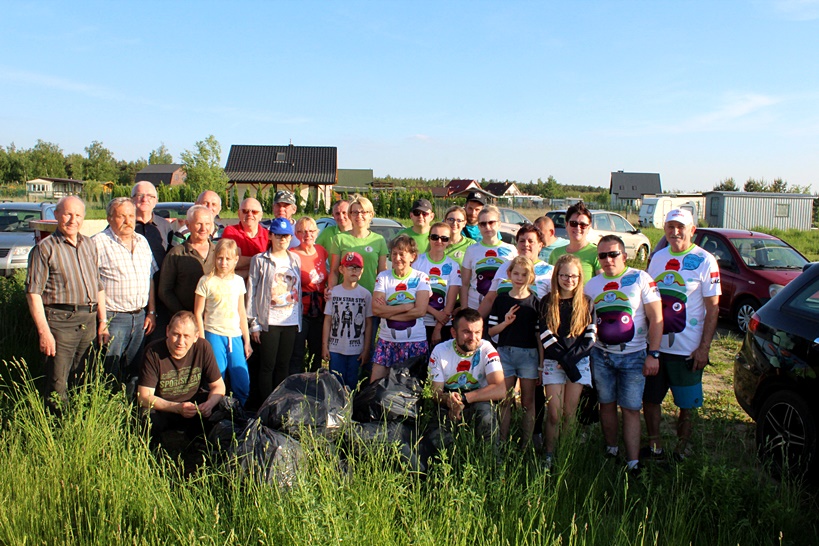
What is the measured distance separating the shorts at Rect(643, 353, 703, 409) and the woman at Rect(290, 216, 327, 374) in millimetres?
2803

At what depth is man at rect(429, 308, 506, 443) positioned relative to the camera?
4176mm

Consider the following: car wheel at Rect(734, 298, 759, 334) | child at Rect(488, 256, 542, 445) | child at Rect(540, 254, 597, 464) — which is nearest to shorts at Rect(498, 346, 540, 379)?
child at Rect(488, 256, 542, 445)

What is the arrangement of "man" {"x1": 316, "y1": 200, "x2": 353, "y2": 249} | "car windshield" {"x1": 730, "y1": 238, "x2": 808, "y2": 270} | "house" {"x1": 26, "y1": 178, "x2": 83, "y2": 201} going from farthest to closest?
"house" {"x1": 26, "y1": 178, "x2": 83, "y2": 201}, "car windshield" {"x1": 730, "y1": 238, "x2": 808, "y2": 270}, "man" {"x1": 316, "y1": 200, "x2": 353, "y2": 249}

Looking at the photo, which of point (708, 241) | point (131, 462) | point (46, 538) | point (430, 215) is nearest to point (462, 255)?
point (430, 215)

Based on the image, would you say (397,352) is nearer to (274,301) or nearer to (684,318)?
(274,301)

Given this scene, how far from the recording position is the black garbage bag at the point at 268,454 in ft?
11.0

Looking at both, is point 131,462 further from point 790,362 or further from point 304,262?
point 790,362

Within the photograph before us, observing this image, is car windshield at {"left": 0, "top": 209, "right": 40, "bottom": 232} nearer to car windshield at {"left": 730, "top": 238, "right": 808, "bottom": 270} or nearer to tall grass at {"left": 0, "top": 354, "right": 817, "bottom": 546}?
tall grass at {"left": 0, "top": 354, "right": 817, "bottom": 546}

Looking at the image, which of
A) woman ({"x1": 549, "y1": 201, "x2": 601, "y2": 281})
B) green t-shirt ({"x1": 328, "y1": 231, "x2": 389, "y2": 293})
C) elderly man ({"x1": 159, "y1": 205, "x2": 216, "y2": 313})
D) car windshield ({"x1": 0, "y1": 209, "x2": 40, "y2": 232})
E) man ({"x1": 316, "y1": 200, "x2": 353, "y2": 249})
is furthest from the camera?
car windshield ({"x1": 0, "y1": 209, "x2": 40, "y2": 232})

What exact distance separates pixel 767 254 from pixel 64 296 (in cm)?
1048

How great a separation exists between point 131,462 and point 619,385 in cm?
329

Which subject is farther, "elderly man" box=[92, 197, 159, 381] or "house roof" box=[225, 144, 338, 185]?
"house roof" box=[225, 144, 338, 185]

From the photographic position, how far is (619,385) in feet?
15.1

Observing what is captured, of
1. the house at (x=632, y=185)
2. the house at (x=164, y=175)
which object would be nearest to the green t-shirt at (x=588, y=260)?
the house at (x=164, y=175)
